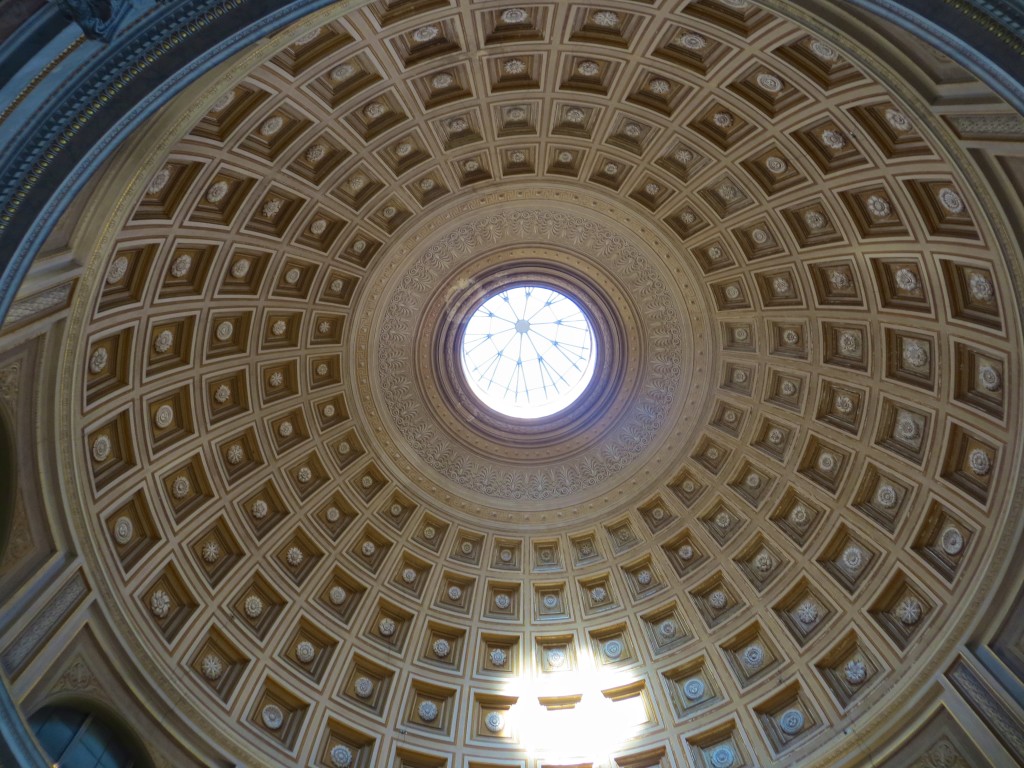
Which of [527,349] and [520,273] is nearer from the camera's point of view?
[520,273]

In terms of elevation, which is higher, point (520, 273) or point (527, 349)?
point (527, 349)

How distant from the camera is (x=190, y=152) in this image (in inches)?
647

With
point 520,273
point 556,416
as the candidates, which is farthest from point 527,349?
point 520,273

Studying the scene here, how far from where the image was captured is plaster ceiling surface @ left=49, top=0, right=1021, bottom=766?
17.4m

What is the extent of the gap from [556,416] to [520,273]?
5.46m

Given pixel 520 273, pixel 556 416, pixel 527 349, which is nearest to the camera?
pixel 520 273

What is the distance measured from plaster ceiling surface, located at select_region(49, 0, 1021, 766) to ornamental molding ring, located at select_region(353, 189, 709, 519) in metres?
0.12

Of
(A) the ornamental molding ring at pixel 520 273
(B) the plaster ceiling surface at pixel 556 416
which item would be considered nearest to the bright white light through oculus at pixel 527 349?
(B) the plaster ceiling surface at pixel 556 416

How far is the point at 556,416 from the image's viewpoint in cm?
2795

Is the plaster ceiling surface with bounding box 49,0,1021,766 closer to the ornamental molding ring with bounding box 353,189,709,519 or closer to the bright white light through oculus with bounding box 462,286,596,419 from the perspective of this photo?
the ornamental molding ring with bounding box 353,189,709,519

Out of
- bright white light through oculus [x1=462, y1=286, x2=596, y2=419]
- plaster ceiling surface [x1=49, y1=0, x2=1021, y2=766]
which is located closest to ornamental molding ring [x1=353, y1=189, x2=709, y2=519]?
plaster ceiling surface [x1=49, y1=0, x2=1021, y2=766]

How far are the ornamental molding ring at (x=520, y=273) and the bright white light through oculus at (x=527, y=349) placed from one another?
9.81ft

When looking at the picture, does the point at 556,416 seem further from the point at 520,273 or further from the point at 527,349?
the point at 520,273

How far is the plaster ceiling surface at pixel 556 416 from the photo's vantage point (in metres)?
17.4
